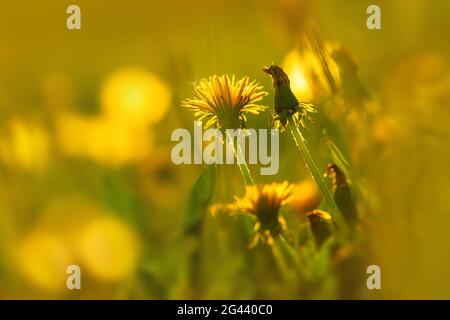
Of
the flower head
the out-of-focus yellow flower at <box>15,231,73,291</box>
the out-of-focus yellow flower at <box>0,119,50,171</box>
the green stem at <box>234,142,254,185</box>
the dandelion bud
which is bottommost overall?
the out-of-focus yellow flower at <box>15,231,73,291</box>

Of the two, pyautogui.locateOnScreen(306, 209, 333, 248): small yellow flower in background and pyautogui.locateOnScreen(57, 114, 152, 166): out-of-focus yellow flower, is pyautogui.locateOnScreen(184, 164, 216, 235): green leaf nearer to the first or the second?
pyautogui.locateOnScreen(306, 209, 333, 248): small yellow flower in background

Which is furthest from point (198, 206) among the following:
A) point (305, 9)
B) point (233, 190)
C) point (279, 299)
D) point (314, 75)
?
point (305, 9)

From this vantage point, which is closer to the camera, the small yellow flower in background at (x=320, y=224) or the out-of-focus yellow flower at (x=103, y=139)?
the small yellow flower in background at (x=320, y=224)

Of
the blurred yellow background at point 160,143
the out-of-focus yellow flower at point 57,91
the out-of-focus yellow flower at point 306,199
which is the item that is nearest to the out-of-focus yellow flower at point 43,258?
the blurred yellow background at point 160,143

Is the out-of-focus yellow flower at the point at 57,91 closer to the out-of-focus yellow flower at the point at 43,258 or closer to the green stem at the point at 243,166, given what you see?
the out-of-focus yellow flower at the point at 43,258

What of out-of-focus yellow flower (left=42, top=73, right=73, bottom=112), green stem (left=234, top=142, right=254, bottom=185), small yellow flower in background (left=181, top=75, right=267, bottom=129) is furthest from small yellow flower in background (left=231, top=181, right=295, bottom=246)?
out-of-focus yellow flower (left=42, top=73, right=73, bottom=112)

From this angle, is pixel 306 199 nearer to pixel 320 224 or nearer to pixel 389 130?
pixel 320 224
